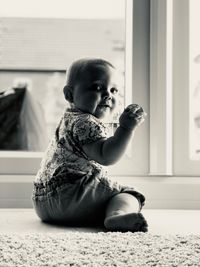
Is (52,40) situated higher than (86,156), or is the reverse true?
(52,40)

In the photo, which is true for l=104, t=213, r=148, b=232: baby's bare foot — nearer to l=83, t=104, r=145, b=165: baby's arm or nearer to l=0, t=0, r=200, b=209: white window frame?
l=83, t=104, r=145, b=165: baby's arm

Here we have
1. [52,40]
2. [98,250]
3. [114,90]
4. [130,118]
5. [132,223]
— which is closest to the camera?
[98,250]

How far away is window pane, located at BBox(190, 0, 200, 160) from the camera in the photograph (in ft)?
4.73

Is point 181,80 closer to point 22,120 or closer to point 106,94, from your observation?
point 106,94

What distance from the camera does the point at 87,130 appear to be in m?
1.07

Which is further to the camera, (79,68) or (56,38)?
(56,38)

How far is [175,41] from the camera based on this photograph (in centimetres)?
141

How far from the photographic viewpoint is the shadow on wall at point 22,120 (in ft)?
5.03

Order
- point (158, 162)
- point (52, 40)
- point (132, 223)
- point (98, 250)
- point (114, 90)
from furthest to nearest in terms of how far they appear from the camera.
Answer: point (52, 40) < point (158, 162) < point (114, 90) < point (132, 223) < point (98, 250)

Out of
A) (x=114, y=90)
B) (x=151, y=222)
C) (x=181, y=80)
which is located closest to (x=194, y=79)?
(x=181, y=80)

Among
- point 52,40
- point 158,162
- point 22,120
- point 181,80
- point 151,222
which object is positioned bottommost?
point 151,222

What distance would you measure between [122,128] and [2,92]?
Result: 2.05 feet

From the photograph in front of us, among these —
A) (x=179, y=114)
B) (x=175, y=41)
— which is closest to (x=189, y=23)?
(x=175, y=41)

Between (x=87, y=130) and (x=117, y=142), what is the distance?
78 mm
